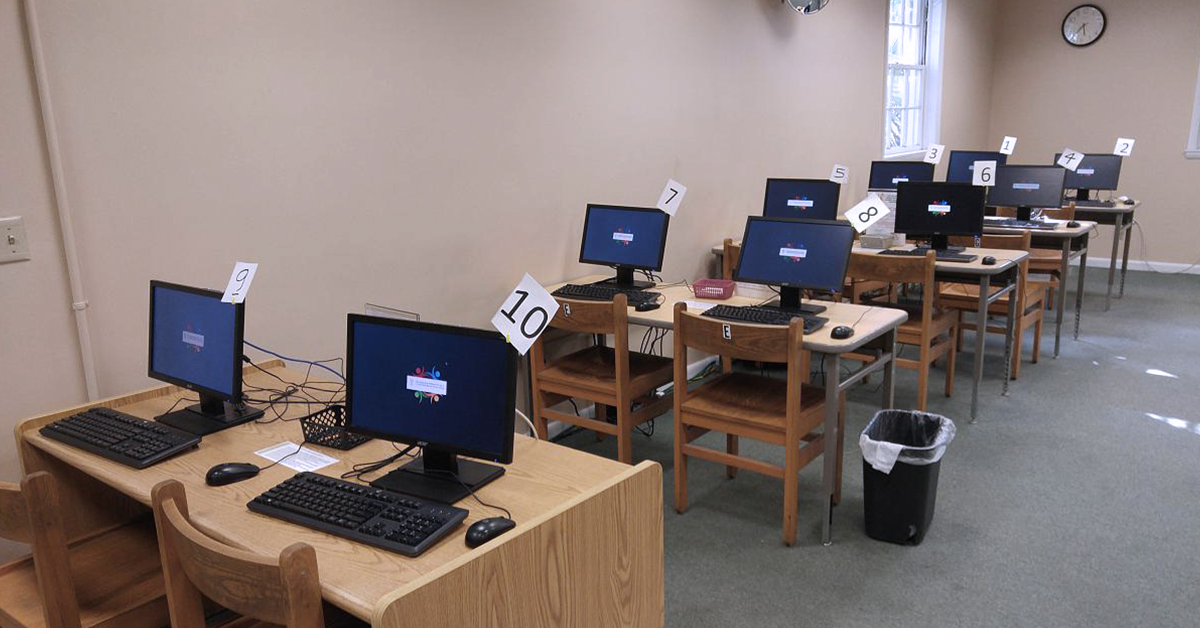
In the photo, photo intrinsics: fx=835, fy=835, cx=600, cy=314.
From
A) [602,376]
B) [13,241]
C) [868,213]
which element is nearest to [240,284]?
[13,241]

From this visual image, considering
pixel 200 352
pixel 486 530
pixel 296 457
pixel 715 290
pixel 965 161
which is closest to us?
pixel 486 530

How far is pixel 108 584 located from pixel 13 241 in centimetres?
95

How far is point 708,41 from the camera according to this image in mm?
4648

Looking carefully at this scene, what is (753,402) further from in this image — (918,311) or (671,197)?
(918,311)

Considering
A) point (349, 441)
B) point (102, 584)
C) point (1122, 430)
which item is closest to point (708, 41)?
point (1122, 430)

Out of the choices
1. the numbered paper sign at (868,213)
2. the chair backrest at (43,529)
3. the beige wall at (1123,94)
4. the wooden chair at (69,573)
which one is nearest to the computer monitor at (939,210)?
the numbered paper sign at (868,213)

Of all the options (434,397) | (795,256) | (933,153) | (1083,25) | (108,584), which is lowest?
(108,584)

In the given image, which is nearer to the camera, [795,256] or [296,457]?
[296,457]

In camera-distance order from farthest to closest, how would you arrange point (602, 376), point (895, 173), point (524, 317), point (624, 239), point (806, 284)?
1. point (895, 173)
2. point (624, 239)
3. point (602, 376)
4. point (806, 284)
5. point (524, 317)

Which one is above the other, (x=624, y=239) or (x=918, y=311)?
(x=624, y=239)

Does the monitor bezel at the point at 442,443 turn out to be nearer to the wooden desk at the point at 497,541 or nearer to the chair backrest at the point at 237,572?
the wooden desk at the point at 497,541

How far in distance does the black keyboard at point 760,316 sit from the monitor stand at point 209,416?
164cm

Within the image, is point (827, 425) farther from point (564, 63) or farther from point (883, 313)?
point (564, 63)

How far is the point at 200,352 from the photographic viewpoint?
2.26 m
